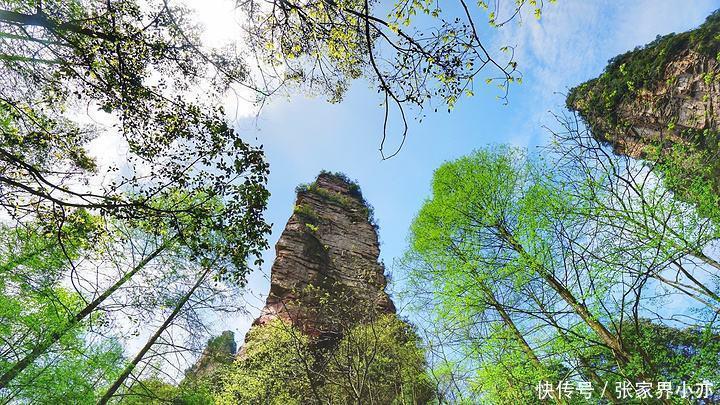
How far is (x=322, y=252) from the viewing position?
23.4 m

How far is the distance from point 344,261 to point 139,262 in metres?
15.1

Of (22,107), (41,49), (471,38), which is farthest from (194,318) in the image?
(471,38)

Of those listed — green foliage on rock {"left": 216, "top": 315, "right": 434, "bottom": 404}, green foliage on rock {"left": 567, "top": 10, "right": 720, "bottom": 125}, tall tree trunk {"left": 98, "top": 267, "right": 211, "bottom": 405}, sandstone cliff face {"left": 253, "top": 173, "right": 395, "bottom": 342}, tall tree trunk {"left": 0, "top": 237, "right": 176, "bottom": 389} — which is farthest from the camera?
sandstone cliff face {"left": 253, "top": 173, "right": 395, "bottom": 342}

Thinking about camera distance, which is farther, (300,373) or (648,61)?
(648,61)

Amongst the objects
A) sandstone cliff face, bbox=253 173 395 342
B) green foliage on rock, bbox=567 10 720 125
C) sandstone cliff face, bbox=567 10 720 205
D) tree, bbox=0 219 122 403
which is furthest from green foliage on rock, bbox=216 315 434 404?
green foliage on rock, bbox=567 10 720 125

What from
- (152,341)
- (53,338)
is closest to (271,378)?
(152,341)

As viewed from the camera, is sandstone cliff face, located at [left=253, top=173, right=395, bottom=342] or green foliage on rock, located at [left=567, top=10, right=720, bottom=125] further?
sandstone cliff face, located at [left=253, top=173, right=395, bottom=342]

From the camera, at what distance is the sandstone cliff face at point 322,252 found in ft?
60.0

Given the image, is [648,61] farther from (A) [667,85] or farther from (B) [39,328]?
(B) [39,328]

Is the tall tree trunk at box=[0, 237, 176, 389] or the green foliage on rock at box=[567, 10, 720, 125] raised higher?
the green foliage on rock at box=[567, 10, 720, 125]

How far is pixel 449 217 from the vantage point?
870cm

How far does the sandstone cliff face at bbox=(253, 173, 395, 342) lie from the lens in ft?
60.0

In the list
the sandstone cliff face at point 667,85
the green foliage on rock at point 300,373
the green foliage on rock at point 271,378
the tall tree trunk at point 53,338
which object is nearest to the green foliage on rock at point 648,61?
the sandstone cliff face at point 667,85

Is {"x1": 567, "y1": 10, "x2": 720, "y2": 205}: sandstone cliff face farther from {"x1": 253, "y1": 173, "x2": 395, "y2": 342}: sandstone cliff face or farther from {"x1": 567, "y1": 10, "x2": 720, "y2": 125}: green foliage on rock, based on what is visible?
{"x1": 253, "y1": 173, "x2": 395, "y2": 342}: sandstone cliff face
